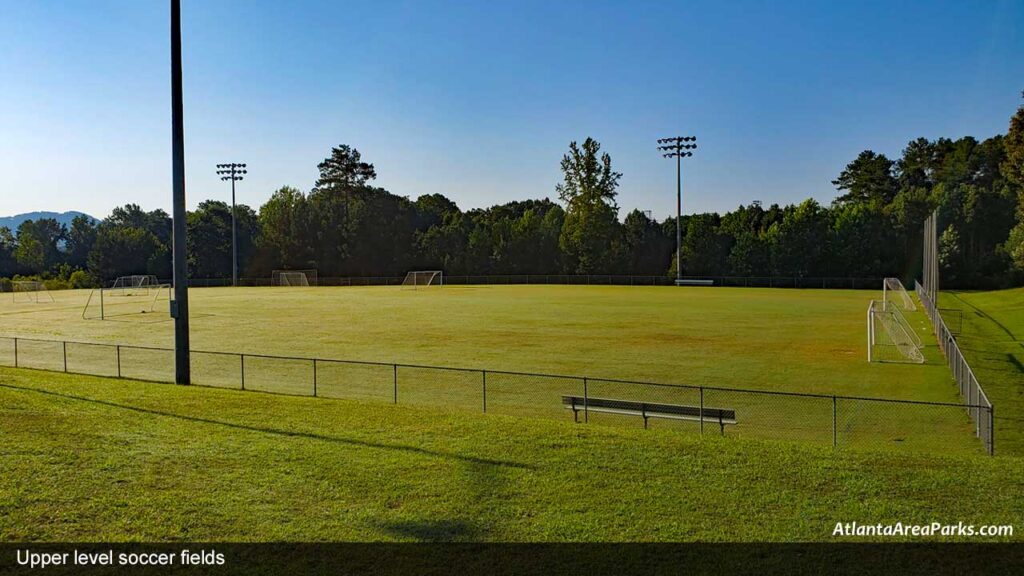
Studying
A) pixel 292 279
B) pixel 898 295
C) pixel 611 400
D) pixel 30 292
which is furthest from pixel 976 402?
pixel 292 279

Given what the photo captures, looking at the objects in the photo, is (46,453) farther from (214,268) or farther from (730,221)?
(214,268)

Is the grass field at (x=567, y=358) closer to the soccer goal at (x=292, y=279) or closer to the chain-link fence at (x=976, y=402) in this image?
the chain-link fence at (x=976, y=402)

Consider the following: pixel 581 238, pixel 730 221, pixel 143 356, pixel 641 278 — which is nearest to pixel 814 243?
pixel 730 221

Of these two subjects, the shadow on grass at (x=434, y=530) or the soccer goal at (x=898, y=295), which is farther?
the soccer goal at (x=898, y=295)

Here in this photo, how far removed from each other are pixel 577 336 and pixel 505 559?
27.2m

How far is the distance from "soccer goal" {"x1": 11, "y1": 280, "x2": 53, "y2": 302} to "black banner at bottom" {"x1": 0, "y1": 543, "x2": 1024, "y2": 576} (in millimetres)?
71121

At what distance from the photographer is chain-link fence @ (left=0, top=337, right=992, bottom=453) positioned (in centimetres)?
1499

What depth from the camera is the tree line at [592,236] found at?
95625 mm

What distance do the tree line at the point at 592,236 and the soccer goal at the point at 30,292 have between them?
20.5 feet

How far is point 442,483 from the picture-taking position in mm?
9430

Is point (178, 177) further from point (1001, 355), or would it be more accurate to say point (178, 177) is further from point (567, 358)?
point (1001, 355)

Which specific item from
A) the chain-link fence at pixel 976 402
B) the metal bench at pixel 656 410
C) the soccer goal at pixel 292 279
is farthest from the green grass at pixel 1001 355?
the soccer goal at pixel 292 279

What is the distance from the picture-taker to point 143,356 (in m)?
27.5

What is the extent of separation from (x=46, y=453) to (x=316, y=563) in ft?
17.9
